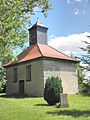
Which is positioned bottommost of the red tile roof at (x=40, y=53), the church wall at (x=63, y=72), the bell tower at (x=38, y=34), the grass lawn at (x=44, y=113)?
the grass lawn at (x=44, y=113)

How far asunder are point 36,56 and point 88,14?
14199 mm

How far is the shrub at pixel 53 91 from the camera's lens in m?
15.0

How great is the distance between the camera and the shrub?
49.3 ft

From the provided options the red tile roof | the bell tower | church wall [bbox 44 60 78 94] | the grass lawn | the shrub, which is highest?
the bell tower

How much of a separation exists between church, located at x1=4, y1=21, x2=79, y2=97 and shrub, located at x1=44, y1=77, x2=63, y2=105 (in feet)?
29.2

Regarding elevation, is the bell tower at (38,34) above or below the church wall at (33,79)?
above

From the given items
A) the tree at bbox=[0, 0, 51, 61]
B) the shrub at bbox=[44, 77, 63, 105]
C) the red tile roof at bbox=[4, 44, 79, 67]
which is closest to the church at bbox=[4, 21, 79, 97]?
the red tile roof at bbox=[4, 44, 79, 67]

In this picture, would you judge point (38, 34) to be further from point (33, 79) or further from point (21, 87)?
point (21, 87)

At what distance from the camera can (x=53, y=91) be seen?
1515 centimetres

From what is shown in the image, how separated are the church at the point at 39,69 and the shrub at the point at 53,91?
8910 millimetres

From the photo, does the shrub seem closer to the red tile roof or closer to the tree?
the tree

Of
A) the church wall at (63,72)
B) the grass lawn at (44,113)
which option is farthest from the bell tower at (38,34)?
the grass lawn at (44,113)

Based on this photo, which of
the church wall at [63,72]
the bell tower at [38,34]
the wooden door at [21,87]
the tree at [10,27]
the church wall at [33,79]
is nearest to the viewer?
the tree at [10,27]

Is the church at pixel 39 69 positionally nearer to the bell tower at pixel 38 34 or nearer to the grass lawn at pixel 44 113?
the bell tower at pixel 38 34
